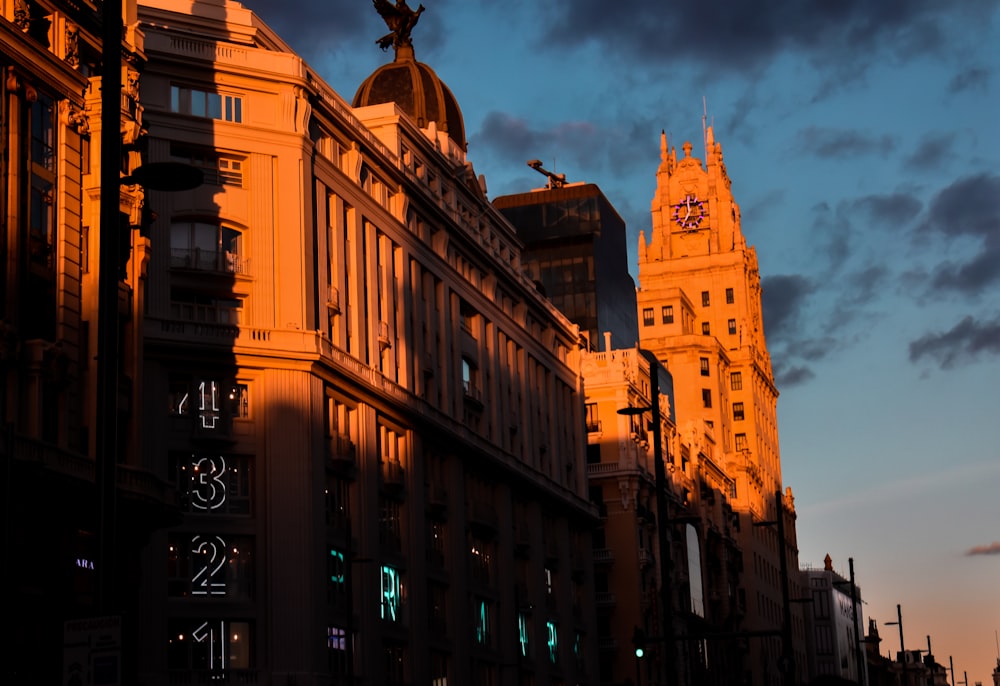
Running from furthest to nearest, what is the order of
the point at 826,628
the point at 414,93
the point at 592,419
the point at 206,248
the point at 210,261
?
1. the point at 826,628
2. the point at 592,419
3. the point at 414,93
4. the point at 206,248
5. the point at 210,261

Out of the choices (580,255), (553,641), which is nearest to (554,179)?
(580,255)

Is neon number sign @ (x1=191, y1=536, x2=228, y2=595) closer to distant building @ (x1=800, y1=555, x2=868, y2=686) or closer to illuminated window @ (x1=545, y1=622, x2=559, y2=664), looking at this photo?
illuminated window @ (x1=545, y1=622, x2=559, y2=664)

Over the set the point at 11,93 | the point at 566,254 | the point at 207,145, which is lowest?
the point at 11,93

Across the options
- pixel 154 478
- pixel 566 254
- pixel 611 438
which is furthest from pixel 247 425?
pixel 566 254

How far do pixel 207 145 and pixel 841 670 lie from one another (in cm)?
13185

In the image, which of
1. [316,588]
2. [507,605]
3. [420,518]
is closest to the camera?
[316,588]

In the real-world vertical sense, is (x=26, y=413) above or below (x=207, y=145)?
below

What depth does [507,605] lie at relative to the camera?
8088cm

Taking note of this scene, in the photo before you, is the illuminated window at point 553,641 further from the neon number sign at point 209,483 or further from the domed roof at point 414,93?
the neon number sign at point 209,483

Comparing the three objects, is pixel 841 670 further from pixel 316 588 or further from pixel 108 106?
pixel 108 106

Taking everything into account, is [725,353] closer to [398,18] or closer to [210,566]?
[398,18]

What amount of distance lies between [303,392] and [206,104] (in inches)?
461

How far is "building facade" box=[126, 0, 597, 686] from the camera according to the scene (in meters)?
59.5

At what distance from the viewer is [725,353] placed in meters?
165
